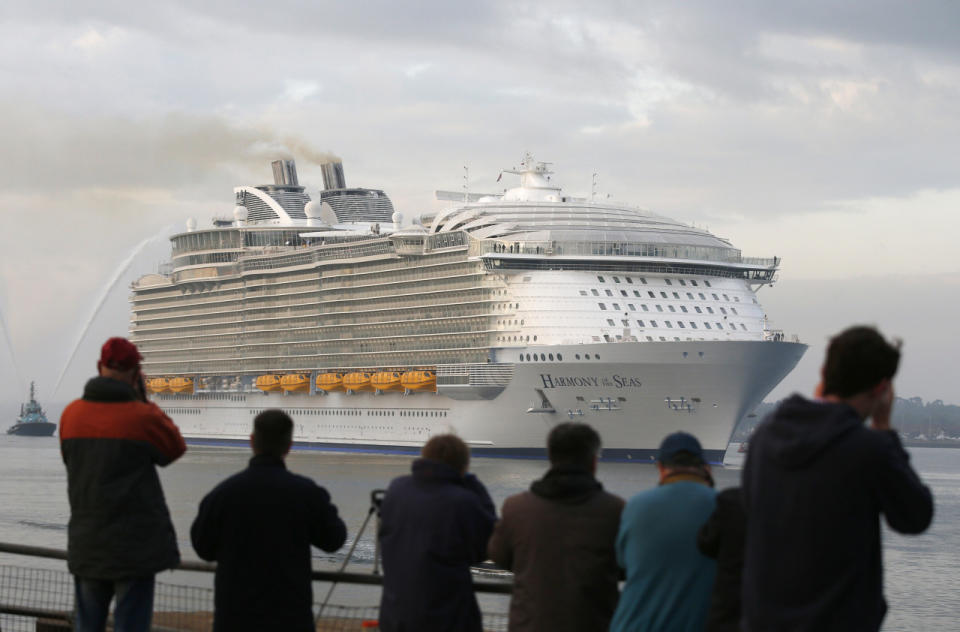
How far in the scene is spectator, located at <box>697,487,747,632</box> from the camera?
15.8ft

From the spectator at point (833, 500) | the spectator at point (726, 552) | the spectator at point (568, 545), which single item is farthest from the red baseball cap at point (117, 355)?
the spectator at point (833, 500)

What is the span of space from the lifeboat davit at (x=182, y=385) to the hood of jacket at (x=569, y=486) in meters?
71.8

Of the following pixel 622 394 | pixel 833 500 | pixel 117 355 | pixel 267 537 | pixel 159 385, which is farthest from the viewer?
pixel 159 385

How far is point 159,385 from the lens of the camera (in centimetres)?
7781

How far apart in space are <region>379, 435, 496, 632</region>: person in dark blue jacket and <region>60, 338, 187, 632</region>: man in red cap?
1.21 meters

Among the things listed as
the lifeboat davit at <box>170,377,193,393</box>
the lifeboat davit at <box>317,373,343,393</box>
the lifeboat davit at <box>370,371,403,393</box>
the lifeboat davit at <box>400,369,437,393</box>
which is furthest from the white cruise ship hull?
the lifeboat davit at <box>170,377,193,393</box>

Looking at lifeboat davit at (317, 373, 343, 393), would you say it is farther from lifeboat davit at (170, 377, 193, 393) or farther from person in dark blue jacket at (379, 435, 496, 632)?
person in dark blue jacket at (379, 435, 496, 632)

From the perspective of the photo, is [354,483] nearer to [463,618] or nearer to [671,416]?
[671,416]

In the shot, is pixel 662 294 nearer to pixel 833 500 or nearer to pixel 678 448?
pixel 678 448

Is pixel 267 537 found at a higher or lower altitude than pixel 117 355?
lower

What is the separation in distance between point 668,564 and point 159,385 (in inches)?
2964

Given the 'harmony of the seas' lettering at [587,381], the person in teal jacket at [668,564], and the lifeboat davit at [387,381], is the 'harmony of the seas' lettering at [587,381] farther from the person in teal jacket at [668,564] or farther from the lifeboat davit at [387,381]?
the person in teal jacket at [668,564]

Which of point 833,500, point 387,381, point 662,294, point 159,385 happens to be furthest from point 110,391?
point 159,385

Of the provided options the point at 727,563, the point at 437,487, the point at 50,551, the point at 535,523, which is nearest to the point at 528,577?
the point at 535,523
